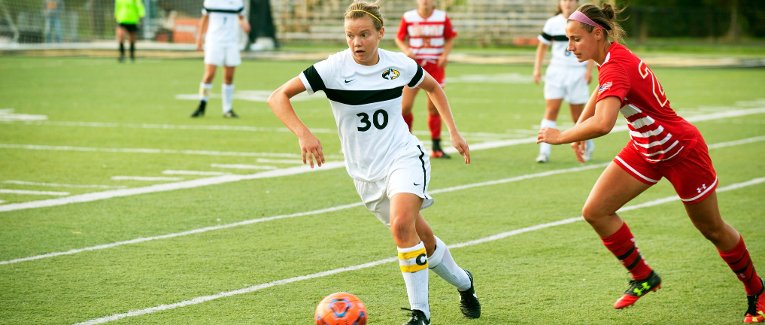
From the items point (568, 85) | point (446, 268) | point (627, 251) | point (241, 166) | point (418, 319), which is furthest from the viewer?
point (568, 85)

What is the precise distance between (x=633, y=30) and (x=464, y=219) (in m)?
44.5

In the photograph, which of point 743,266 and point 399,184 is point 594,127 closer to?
point 399,184

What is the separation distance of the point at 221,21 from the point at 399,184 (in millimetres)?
13756

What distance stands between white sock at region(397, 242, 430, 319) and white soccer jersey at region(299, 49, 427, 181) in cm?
55

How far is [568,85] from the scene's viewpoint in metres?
→ 14.1

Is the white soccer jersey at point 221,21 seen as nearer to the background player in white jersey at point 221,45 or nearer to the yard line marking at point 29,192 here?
the background player in white jersey at point 221,45

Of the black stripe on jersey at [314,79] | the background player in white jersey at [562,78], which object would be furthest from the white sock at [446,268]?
the background player in white jersey at [562,78]

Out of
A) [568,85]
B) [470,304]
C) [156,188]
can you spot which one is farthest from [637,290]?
[568,85]

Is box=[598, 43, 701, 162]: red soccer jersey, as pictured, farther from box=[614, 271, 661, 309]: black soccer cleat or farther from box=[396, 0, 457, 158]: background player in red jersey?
box=[396, 0, 457, 158]: background player in red jersey

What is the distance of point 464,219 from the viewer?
1003 centimetres

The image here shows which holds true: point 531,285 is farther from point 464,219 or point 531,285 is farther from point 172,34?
point 172,34

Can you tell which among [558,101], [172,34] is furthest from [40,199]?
[172,34]

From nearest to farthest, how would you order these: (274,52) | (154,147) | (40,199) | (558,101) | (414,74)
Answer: (414,74), (40,199), (558,101), (154,147), (274,52)

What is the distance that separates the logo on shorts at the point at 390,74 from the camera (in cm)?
671
